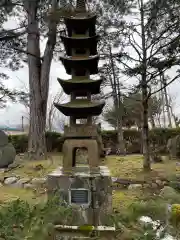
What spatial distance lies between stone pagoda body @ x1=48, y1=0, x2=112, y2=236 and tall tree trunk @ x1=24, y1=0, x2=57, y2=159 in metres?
5.15

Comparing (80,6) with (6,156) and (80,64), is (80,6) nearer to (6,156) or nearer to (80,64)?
(80,64)

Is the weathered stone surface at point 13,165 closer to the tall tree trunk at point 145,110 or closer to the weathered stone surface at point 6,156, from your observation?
the weathered stone surface at point 6,156

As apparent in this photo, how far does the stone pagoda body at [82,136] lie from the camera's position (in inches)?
180

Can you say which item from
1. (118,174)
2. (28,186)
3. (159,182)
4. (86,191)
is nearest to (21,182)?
(28,186)

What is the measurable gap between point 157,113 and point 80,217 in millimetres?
18506

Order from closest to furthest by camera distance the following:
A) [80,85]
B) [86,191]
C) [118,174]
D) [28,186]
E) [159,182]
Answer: [86,191]
[80,85]
[159,182]
[28,186]
[118,174]

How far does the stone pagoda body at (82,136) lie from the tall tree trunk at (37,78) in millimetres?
5150

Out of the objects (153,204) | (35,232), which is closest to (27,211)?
(35,232)

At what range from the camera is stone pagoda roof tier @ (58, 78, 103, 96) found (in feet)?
Answer: 16.8

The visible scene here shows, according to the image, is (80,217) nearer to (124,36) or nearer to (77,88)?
(77,88)

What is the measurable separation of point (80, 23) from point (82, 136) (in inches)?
91.9

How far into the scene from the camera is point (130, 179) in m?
7.55

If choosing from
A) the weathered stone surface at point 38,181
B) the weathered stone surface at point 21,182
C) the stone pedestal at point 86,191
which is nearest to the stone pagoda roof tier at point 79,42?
the stone pedestal at point 86,191

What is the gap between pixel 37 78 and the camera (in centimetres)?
1081
